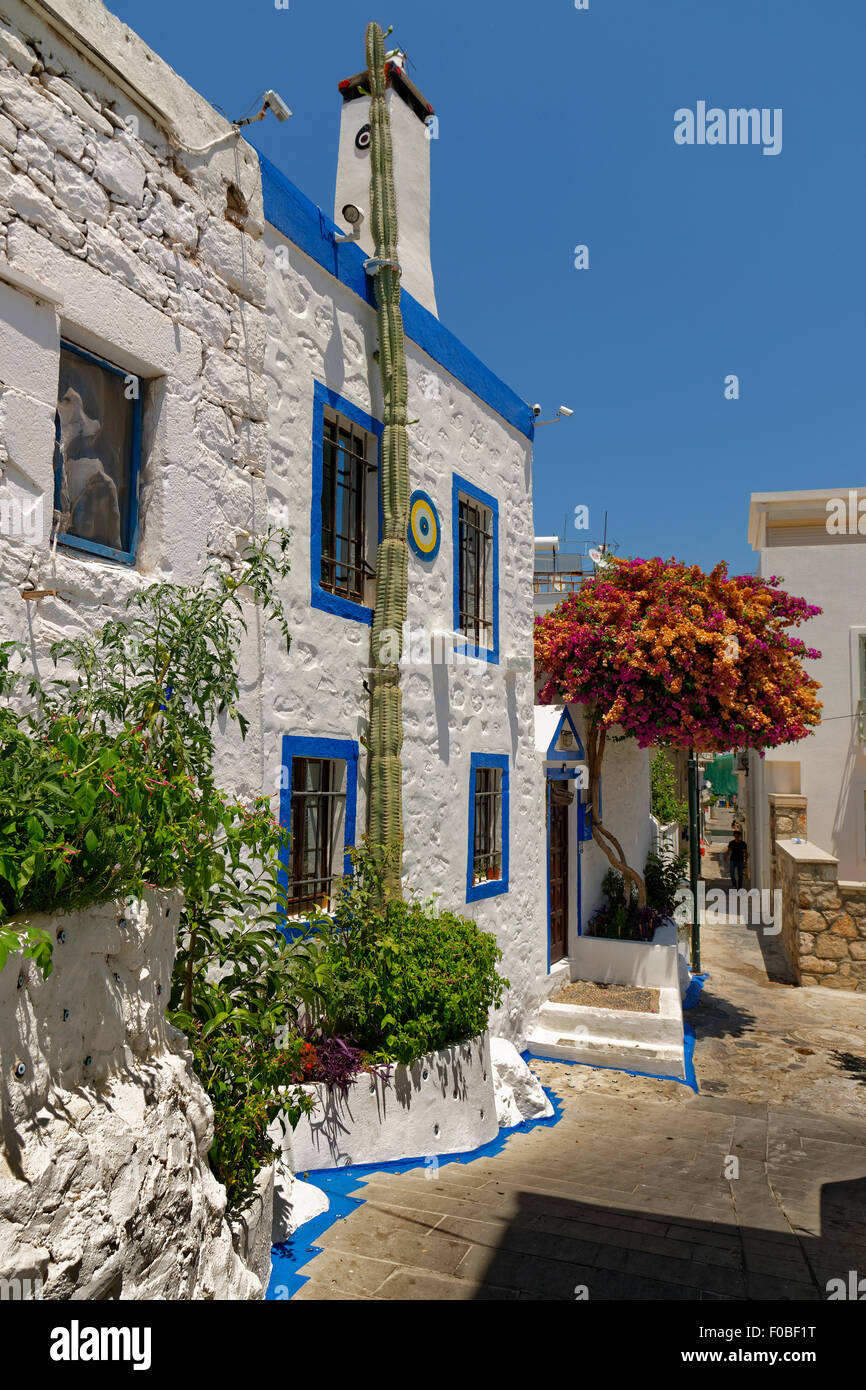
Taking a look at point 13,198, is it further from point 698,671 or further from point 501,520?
point 698,671

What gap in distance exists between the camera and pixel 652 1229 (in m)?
A: 4.94

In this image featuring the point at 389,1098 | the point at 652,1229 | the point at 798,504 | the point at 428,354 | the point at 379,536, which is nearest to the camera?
the point at 652,1229

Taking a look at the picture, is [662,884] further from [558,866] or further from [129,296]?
[129,296]

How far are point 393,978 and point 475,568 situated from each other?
15.4 feet

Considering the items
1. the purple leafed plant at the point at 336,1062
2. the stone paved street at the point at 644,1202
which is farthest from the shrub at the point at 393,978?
the stone paved street at the point at 644,1202

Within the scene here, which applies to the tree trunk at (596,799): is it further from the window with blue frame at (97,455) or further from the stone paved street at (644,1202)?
the window with blue frame at (97,455)

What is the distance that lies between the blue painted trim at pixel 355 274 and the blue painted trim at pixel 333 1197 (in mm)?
6170

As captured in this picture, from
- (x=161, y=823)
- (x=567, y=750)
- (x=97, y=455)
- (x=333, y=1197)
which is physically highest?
(x=97, y=455)

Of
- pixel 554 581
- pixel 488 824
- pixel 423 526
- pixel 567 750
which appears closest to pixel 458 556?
pixel 423 526

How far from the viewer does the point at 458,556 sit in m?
8.80

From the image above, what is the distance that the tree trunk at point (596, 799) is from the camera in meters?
12.2

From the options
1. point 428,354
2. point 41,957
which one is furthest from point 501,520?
point 41,957

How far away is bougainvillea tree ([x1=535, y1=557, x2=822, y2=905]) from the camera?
1063cm
